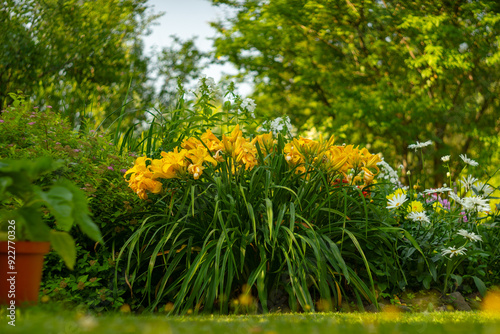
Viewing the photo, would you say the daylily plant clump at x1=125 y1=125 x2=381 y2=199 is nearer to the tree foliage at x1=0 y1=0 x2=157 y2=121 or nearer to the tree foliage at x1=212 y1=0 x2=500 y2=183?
the tree foliage at x1=0 y1=0 x2=157 y2=121

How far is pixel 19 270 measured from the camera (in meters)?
2.10

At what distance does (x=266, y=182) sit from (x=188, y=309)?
0.98 meters

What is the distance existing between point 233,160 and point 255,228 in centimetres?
63

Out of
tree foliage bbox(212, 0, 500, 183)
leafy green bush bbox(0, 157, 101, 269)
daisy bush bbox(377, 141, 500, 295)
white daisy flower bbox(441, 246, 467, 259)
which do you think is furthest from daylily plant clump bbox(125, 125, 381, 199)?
tree foliage bbox(212, 0, 500, 183)

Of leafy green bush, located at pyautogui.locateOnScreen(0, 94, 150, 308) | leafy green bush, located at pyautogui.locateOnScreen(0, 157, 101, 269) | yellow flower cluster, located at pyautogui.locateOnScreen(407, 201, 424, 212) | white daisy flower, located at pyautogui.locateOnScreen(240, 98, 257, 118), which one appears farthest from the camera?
white daisy flower, located at pyautogui.locateOnScreen(240, 98, 257, 118)

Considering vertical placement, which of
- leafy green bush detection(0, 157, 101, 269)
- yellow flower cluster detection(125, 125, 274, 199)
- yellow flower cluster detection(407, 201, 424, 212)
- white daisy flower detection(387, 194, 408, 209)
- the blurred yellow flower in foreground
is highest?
leafy green bush detection(0, 157, 101, 269)

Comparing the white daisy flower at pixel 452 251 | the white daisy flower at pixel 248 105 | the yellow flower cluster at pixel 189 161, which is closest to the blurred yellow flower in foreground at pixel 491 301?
the white daisy flower at pixel 452 251

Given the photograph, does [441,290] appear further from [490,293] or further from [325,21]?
[325,21]

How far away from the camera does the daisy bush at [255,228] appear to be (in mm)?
3086

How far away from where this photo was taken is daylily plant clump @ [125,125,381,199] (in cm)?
335

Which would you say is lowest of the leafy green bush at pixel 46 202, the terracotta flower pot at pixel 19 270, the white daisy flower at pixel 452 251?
the white daisy flower at pixel 452 251

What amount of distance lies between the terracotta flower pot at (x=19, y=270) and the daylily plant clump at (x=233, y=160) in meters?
1.28

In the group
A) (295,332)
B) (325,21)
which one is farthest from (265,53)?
Result: (295,332)

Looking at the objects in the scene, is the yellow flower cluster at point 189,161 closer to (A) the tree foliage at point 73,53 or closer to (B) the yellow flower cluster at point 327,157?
(B) the yellow flower cluster at point 327,157
